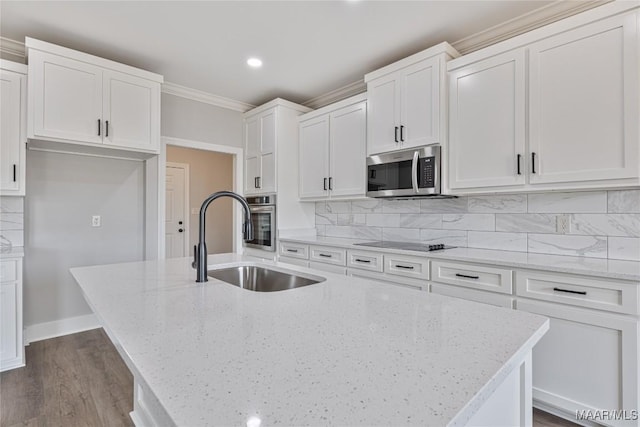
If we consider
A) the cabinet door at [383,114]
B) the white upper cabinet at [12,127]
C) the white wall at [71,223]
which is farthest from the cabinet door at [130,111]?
the cabinet door at [383,114]

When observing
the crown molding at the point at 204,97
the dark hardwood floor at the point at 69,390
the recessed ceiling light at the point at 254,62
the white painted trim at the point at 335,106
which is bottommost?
the dark hardwood floor at the point at 69,390

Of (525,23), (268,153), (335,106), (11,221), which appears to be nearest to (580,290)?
(525,23)

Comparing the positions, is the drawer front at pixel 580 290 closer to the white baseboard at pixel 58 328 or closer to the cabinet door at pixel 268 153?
the cabinet door at pixel 268 153

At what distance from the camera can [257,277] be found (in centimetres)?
186

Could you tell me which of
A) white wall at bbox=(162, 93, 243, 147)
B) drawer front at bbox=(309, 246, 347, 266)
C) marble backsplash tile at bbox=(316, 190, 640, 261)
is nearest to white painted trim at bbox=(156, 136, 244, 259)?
white wall at bbox=(162, 93, 243, 147)

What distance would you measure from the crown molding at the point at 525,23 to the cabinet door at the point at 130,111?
106 inches

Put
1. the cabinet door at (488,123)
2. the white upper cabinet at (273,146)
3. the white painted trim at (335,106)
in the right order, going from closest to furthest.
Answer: the cabinet door at (488,123), the white painted trim at (335,106), the white upper cabinet at (273,146)

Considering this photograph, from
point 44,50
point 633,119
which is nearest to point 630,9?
point 633,119

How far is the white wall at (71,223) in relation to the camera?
2.95 meters

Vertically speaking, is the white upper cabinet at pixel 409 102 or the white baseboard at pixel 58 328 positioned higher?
the white upper cabinet at pixel 409 102

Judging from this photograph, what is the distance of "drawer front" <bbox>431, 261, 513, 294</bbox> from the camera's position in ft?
6.56

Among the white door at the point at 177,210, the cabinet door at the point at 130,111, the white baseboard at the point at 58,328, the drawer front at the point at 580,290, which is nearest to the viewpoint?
the drawer front at the point at 580,290

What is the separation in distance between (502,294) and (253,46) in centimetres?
264

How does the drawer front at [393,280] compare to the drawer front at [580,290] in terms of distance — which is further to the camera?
the drawer front at [393,280]
